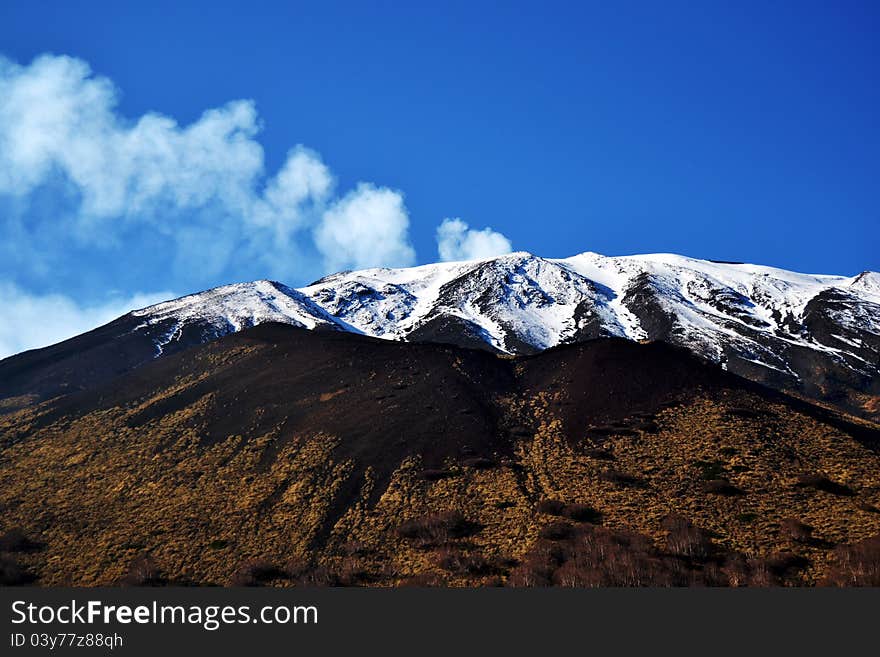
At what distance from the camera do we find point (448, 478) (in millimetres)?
44844

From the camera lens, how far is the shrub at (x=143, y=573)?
35.1 meters

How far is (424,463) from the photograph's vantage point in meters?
47.1

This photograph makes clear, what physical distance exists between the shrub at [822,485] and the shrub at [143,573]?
37.5 meters

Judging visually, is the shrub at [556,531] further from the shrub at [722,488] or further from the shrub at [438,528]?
the shrub at [722,488]

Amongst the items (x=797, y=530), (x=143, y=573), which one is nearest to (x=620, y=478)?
(x=797, y=530)

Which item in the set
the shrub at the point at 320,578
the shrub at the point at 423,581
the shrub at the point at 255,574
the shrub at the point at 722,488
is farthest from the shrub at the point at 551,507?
the shrub at the point at 255,574

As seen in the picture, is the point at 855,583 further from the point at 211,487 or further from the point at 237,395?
the point at 237,395

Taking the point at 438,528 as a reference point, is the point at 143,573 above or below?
below

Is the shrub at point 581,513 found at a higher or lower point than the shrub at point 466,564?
higher

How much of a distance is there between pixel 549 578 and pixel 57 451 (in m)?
44.5

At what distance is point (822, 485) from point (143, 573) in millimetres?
39390

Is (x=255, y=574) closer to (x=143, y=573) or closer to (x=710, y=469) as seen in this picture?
(x=143, y=573)

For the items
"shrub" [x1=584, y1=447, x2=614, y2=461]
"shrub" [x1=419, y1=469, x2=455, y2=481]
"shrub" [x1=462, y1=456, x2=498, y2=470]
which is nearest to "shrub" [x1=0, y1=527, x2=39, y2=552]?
"shrub" [x1=419, y1=469, x2=455, y2=481]

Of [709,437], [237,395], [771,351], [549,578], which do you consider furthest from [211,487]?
[771,351]
